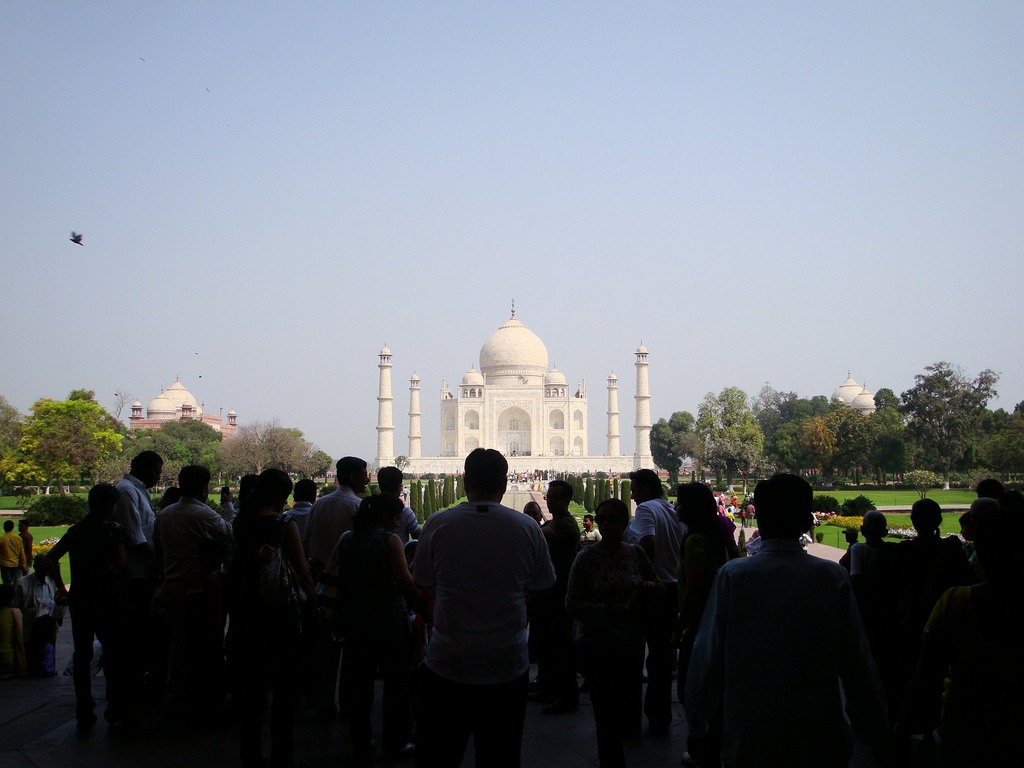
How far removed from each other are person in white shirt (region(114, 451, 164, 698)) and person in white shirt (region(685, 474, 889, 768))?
3.49m

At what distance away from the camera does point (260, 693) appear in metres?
3.94

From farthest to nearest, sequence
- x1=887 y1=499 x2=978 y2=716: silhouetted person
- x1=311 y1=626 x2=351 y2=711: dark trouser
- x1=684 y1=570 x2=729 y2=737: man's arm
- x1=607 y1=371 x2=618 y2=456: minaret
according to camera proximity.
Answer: x1=607 y1=371 x2=618 y2=456: minaret
x1=311 y1=626 x2=351 y2=711: dark trouser
x1=887 y1=499 x2=978 y2=716: silhouetted person
x1=684 y1=570 x2=729 y2=737: man's arm

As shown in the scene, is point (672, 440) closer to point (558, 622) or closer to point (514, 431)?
point (514, 431)

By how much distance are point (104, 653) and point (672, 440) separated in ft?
163

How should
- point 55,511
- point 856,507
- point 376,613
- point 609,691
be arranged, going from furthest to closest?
point 856,507 → point 55,511 → point 376,613 → point 609,691

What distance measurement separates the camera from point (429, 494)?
24328mm

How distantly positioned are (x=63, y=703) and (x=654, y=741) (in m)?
3.35

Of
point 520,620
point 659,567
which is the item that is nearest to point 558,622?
point 659,567

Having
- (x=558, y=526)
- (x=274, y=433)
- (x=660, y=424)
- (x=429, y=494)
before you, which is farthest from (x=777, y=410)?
(x=558, y=526)

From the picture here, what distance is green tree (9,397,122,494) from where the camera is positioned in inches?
1245

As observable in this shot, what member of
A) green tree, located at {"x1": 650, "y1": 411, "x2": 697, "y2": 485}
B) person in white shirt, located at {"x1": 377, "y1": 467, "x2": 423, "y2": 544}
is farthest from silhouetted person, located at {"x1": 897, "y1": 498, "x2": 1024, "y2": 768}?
green tree, located at {"x1": 650, "y1": 411, "x2": 697, "y2": 485}

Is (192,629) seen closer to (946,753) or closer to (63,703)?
(63,703)

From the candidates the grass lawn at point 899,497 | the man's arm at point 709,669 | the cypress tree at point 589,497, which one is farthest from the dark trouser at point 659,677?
the grass lawn at point 899,497

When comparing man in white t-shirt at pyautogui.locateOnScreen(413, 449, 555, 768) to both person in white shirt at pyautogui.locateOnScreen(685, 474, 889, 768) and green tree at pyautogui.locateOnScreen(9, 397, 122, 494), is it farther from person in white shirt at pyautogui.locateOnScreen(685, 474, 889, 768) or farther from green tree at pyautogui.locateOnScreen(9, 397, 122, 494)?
green tree at pyautogui.locateOnScreen(9, 397, 122, 494)
